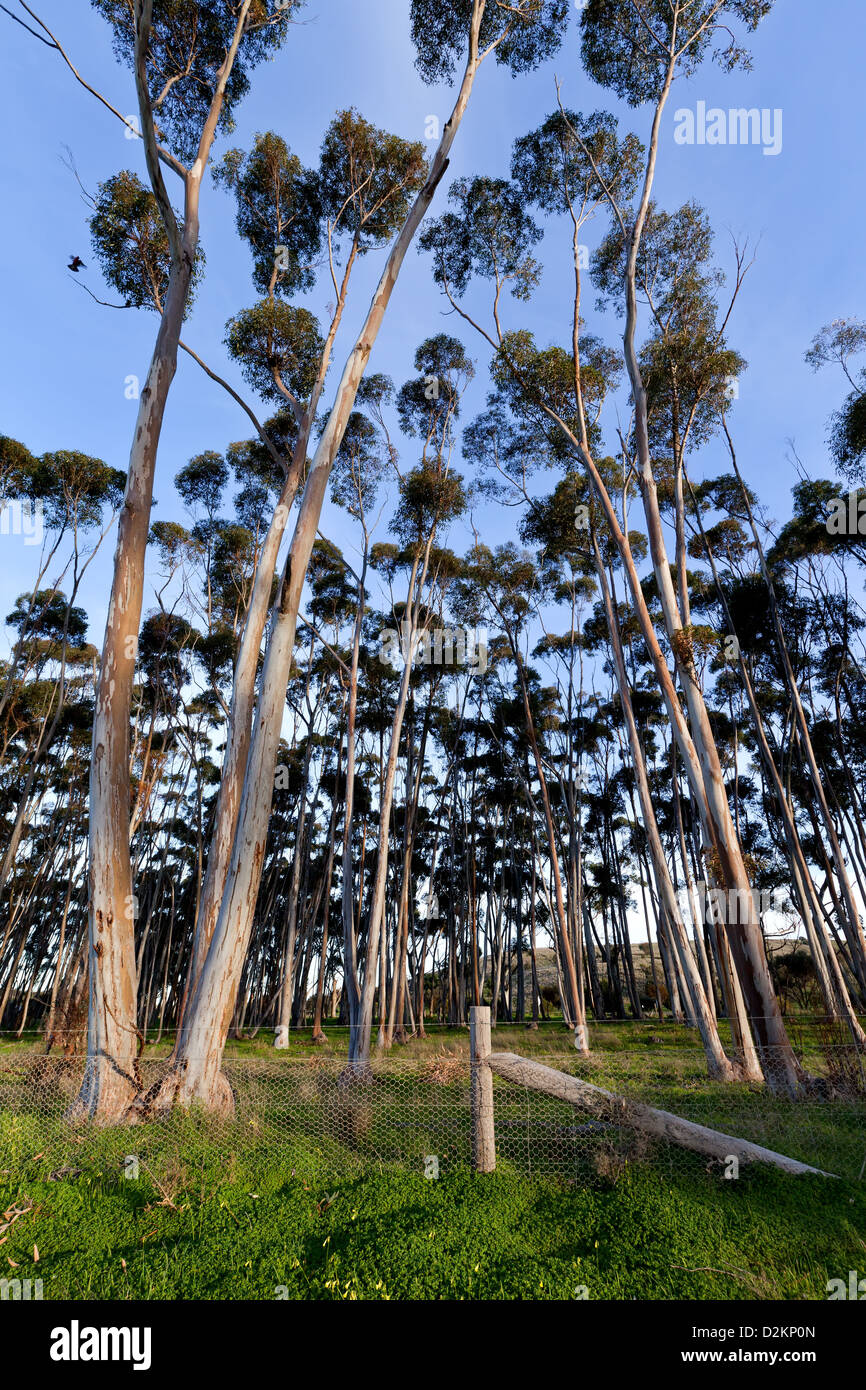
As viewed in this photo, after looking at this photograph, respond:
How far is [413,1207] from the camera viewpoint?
11.2ft

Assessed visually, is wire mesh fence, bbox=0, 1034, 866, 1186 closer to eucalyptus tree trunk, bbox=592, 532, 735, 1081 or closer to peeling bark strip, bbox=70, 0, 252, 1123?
peeling bark strip, bbox=70, 0, 252, 1123

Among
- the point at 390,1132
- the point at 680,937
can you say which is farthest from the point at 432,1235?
the point at 680,937

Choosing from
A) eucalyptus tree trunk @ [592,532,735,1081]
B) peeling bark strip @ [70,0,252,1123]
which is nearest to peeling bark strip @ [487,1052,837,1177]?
eucalyptus tree trunk @ [592,532,735,1081]

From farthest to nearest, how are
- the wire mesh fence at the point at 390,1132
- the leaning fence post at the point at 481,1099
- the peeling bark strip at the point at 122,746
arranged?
the peeling bark strip at the point at 122,746 → the wire mesh fence at the point at 390,1132 → the leaning fence post at the point at 481,1099

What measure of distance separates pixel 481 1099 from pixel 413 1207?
0.80m

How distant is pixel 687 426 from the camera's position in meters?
11.4

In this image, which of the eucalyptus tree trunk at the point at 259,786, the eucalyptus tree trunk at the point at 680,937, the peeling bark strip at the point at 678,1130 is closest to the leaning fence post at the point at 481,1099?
the peeling bark strip at the point at 678,1130

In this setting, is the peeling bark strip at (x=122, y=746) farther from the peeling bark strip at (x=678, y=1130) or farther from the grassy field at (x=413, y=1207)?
the peeling bark strip at (x=678, y=1130)

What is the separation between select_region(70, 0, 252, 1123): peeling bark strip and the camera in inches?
208

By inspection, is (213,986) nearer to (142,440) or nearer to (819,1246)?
(819,1246)

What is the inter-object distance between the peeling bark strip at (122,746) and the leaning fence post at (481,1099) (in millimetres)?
3123

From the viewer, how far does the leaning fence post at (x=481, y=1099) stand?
395 centimetres

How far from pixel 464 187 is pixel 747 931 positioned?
15.0 m

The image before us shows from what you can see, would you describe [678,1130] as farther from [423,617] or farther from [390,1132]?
[423,617]
